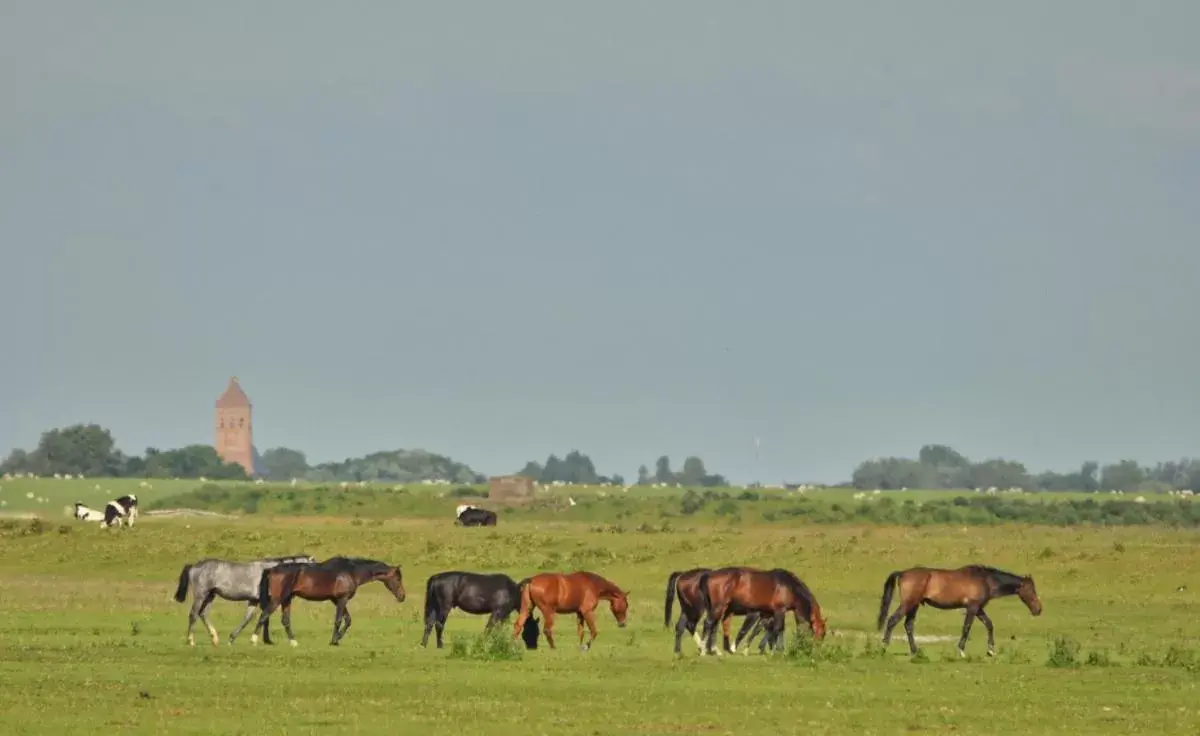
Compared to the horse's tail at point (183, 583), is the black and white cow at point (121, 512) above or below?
above

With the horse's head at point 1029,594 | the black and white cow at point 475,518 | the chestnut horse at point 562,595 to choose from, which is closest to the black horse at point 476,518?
the black and white cow at point 475,518

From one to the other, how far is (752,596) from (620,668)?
3.34 meters

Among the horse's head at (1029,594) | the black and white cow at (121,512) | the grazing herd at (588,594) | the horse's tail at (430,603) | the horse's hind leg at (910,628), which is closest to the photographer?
the grazing herd at (588,594)

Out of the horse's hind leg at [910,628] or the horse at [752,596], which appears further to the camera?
the horse's hind leg at [910,628]

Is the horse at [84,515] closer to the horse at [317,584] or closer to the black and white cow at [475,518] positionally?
the black and white cow at [475,518]

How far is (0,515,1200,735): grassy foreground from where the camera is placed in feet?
77.3

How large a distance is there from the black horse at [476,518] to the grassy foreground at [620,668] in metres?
23.7

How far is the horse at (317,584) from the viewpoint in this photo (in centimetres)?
3459

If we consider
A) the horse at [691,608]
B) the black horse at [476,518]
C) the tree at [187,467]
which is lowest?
the horse at [691,608]

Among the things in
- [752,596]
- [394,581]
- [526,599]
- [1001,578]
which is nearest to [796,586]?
[752,596]

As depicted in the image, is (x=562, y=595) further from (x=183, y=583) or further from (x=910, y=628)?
(x=183, y=583)

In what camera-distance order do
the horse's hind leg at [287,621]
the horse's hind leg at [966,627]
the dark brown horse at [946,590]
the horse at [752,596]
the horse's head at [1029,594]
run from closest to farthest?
the horse at [752,596] → the horse's hind leg at [966,627] → the dark brown horse at [946,590] → the horse's hind leg at [287,621] → the horse's head at [1029,594]

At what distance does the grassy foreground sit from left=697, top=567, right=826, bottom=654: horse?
0.82 meters

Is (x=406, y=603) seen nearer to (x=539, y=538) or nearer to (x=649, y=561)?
(x=649, y=561)
